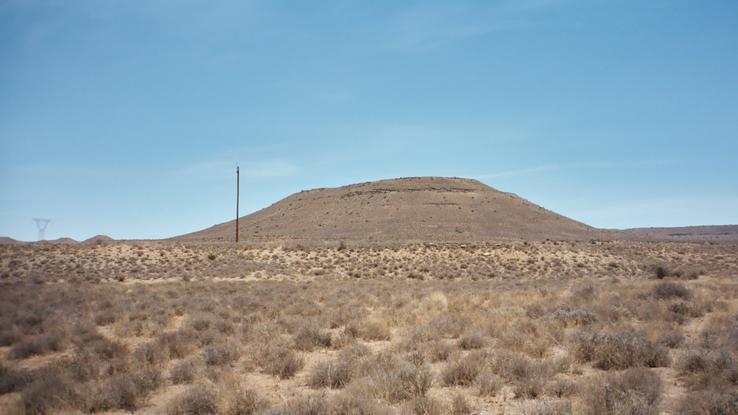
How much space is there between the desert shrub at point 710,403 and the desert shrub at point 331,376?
207 inches

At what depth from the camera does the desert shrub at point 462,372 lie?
811 cm

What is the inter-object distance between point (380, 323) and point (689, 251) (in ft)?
182

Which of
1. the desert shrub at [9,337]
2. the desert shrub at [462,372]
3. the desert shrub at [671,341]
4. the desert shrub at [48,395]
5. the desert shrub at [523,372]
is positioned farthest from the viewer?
the desert shrub at [9,337]

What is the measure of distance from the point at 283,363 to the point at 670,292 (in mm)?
15714

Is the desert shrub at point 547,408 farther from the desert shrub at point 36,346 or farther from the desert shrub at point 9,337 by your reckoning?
the desert shrub at point 9,337

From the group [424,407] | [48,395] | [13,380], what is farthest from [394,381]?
[13,380]

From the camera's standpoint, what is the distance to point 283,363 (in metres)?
9.11

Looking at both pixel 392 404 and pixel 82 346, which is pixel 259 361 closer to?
pixel 392 404

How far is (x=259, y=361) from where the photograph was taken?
31.8ft

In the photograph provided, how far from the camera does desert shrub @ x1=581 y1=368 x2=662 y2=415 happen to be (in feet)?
19.3

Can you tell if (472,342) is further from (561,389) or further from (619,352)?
(561,389)

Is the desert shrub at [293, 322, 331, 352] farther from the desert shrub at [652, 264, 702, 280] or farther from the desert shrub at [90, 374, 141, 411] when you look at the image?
the desert shrub at [652, 264, 702, 280]

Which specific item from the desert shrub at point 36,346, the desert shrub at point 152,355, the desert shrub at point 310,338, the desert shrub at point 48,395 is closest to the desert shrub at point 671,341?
the desert shrub at point 310,338

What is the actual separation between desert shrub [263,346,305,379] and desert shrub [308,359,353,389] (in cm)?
74
